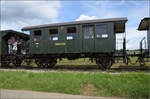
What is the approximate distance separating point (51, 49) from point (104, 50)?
13.7ft

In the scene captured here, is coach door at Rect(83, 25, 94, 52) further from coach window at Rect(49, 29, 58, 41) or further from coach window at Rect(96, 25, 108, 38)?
coach window at Rect(49, 29, 58, 41)

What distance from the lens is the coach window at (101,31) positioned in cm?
996

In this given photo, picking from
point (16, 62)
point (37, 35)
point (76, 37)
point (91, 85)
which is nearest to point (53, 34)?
point (37, 35)

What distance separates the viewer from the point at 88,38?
1024 cm

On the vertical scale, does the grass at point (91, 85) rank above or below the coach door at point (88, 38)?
below

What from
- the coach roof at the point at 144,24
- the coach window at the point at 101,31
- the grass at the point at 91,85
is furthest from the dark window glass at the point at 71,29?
the coach roof at the point at 144,24

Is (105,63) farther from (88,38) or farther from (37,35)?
(37,35)

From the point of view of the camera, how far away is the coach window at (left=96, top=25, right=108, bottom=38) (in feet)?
32.7

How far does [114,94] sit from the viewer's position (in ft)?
16.8

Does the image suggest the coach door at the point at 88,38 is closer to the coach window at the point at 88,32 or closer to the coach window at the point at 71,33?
the coach window at the point at 88,32

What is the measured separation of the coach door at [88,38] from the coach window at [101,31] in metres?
0.39

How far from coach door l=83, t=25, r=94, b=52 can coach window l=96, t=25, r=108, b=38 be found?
0.39 metres

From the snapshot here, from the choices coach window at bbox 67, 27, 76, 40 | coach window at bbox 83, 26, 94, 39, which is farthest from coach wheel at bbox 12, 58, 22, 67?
coach window at bbox 83, 26, 94, 39

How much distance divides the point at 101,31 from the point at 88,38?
1.07 m
